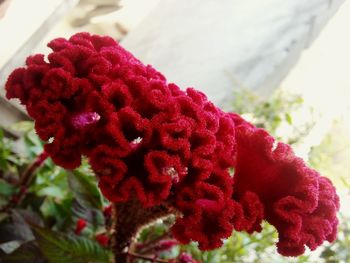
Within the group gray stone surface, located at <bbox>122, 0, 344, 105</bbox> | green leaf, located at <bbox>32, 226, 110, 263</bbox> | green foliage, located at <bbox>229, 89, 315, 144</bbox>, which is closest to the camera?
green leaf, located at <bbox>32, 226, 110, 263</bbox>

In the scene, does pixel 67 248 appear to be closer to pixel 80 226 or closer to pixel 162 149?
pixel 80 226

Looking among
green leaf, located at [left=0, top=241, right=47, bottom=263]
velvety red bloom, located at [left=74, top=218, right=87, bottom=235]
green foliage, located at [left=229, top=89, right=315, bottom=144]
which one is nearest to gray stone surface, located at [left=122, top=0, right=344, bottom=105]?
green foliage, located at [left=229, top=89, right=315, bottom=144]

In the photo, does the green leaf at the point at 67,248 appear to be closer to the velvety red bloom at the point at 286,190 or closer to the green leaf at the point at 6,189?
the green leaf at the point at 6,189

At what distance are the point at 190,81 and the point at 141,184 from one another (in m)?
1.99

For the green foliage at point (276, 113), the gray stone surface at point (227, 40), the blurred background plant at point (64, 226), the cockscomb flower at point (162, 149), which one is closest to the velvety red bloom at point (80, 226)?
Result: the blurred background plant at point (64, 226)

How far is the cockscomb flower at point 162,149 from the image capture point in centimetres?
63

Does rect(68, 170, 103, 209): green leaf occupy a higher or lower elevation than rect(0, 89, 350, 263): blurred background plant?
higher

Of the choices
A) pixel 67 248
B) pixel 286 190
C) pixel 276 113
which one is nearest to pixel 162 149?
pixel 286 190

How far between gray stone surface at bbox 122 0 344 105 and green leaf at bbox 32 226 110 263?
1398mm

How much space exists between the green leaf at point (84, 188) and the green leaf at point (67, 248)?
165 mm

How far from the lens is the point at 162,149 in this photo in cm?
64

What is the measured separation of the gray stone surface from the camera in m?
2.32

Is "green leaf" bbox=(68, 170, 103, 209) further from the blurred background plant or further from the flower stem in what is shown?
the flower stem

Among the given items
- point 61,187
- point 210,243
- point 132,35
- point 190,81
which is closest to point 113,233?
point 210,243
